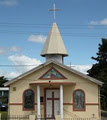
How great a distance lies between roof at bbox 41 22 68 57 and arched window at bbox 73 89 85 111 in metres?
6.26

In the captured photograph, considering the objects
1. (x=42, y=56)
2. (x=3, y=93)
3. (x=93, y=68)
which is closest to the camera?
(x=42, y=56)

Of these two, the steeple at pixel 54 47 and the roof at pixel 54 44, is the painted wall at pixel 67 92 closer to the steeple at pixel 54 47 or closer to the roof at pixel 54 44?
the steeple at pixel 54 47

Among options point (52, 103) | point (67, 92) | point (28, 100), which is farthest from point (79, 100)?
point (28, 100)

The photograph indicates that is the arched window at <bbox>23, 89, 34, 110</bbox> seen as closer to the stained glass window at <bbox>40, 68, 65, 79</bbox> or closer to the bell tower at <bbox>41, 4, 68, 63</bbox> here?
the stained glass window at <bbox>40, 68, 65, 79</bbox>

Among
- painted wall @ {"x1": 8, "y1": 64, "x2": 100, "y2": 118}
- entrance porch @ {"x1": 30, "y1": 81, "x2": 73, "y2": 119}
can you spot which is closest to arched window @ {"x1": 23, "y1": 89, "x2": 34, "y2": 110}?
painted wall @ {"x1": 8, "y1": 64, "x2": 100, "y2": 118}

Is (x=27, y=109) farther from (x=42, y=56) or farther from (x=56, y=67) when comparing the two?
(x=42, y=56)

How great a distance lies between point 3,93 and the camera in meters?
71.1

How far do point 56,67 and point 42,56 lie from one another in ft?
20.6

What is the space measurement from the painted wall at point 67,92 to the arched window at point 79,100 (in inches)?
9.9

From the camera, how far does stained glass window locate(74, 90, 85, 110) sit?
88.4 feet


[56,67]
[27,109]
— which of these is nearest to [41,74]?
[56,67]

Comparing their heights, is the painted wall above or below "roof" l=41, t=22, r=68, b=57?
below

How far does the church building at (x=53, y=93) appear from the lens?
26797mm

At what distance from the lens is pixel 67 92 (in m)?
27.3
